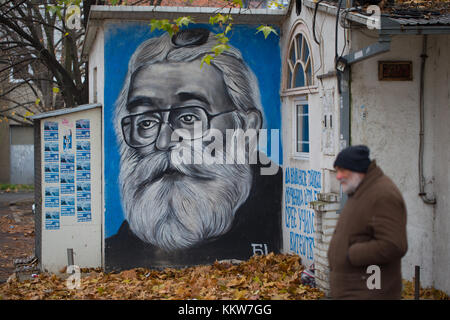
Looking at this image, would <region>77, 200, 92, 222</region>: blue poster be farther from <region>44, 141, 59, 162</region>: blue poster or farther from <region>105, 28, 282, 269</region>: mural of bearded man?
<region>44, 141, 59, 162</region>: blue poster

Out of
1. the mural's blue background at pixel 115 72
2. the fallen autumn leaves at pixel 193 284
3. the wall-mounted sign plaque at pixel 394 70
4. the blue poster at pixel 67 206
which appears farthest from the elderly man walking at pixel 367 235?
the blue poster at pixel 67 206

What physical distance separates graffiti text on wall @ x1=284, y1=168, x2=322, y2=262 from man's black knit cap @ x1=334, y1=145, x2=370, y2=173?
4.45 metres

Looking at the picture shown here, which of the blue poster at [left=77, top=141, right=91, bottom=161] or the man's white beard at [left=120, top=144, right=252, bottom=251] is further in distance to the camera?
the blue poster at [left=77, top=141, right=91, bottom=161]

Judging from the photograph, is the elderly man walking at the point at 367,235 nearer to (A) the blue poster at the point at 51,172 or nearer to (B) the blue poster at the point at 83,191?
(B) the blue poster at the point at 83,191

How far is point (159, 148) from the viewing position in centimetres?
1051

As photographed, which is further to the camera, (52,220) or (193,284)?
(52,220)

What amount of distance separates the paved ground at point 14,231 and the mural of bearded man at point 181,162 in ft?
9.93

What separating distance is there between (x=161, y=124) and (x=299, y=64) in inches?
101

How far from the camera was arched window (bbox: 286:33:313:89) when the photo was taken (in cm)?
962

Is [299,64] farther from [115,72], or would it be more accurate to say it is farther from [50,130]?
[50,130]

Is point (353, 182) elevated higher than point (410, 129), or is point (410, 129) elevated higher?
point (410, 129)

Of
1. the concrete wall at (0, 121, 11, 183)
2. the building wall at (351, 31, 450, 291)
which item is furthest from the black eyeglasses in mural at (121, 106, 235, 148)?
the concrete wall at (0, 121, 11, 183)

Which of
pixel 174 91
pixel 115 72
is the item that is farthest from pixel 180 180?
pixel 115 72

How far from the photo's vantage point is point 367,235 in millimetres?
4449
